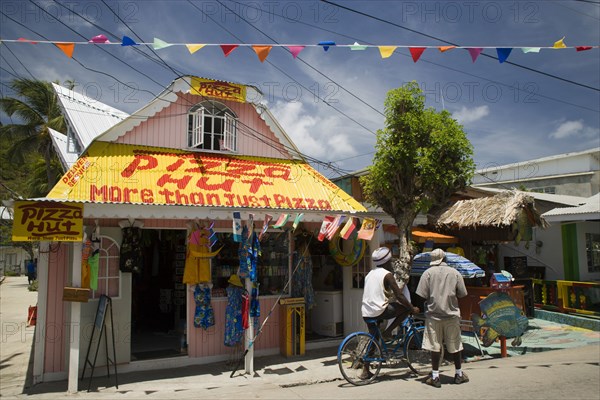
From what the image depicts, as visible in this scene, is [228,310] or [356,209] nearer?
[228,310]

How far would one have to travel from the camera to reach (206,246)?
873 cm

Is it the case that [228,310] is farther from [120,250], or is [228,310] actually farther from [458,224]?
[458,224]

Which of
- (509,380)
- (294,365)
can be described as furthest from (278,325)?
(509,380)

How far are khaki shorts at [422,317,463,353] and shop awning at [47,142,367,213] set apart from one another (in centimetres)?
323

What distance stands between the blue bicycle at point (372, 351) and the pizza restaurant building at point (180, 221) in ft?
5.69

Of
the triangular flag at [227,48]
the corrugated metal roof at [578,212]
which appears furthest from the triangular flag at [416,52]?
the corrugated metal roof at [578,212]

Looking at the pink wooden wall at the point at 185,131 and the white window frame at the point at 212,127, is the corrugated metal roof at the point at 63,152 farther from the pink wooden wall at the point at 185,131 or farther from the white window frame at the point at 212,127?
the white window frame at the point at 212,127

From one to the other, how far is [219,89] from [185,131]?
1.24 metres

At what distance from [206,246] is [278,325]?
2481 millimetres

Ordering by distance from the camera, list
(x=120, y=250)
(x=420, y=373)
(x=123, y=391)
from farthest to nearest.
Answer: (x=120, y=250) → (x=420, y=373) → (x=123, y=391)

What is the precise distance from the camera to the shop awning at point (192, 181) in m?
8.17

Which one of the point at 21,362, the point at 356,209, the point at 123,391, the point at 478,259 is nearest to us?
the point at 123,391

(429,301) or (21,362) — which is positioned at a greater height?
(429,301)

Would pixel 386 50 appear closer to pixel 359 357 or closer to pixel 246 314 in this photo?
pixel 359 357
